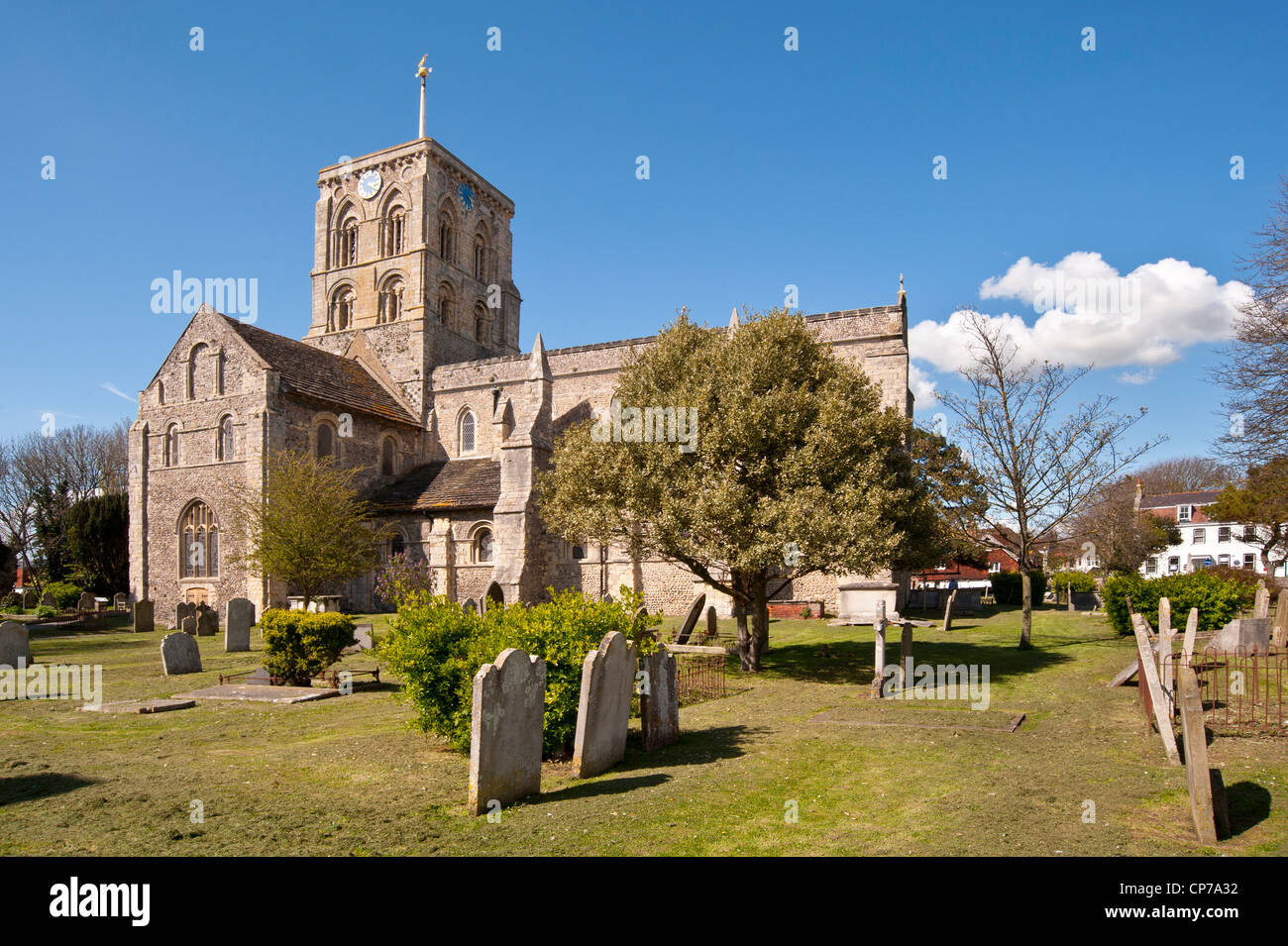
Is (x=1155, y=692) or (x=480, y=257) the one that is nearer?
(x=1155, y=692)

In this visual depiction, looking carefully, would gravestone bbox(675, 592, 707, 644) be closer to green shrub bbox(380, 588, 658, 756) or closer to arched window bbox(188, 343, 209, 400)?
green shrub bbox(380, 588, 658, 756)

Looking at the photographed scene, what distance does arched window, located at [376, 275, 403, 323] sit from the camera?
38.5 m

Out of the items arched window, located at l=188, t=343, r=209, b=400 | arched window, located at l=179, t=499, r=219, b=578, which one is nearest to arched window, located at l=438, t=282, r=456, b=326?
arched window, located at l=188, t=343, r=209, b=400

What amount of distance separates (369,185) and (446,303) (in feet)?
23.7

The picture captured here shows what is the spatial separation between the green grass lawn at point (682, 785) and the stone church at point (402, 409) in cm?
1388

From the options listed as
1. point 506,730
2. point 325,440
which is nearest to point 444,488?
point 325,440

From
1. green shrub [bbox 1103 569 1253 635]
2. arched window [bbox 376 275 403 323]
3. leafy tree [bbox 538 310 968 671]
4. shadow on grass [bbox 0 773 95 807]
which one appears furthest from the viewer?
arched window [bbox 376 275 403 323]

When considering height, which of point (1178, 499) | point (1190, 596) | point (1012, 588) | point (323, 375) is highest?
point (323, 375)

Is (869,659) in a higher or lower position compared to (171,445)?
lower

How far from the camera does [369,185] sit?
39.2 m

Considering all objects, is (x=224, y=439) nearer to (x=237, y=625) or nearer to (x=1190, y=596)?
(x=237, y=625)

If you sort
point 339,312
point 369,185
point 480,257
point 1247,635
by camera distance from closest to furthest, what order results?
point 1247,635 → point 369,185 → point 339,312 → point 480,257

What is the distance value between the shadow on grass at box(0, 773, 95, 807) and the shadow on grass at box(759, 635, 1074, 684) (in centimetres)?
1155
